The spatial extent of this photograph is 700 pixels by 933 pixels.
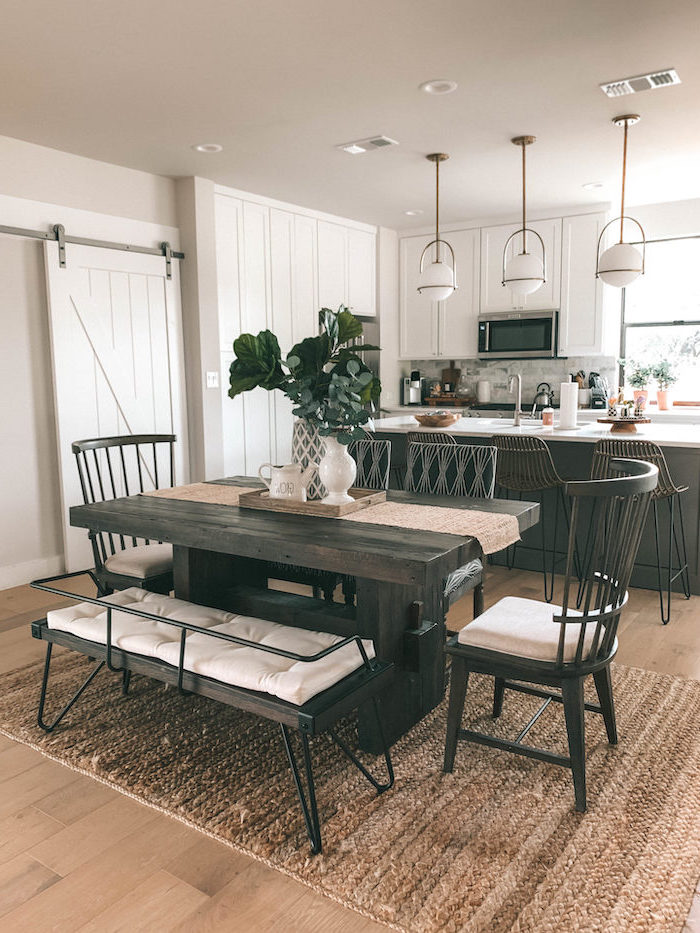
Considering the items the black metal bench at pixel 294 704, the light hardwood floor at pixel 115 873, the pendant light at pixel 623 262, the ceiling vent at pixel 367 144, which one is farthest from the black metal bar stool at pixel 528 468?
the light hardwood floor at pixel 115 873

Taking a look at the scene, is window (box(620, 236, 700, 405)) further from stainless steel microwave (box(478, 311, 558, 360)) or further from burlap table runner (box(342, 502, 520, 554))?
burlap table runner (box(342, 502, 520, 554))

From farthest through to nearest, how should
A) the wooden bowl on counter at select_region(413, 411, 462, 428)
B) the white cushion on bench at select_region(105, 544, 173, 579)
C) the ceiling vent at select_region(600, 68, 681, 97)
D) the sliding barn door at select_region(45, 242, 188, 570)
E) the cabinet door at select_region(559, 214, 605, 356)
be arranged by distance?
the cabinet door at select_region(559, 214, 605, 356) → the wooden bowl on counter at select_region(413, 411, 462, 428) → the sliding barn door at select_region(45, 242, 188, 570) → the ceiling vent at select_region(600, 68, 681, 97) → the white cushion on bench at select_region(105, 544, 173, 579)

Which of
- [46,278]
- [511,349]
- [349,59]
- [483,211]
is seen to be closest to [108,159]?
[46,278]

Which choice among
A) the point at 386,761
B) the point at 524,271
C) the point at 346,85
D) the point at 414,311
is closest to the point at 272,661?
the point at 386,761

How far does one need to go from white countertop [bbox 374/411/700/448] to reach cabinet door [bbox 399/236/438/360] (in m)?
1.96

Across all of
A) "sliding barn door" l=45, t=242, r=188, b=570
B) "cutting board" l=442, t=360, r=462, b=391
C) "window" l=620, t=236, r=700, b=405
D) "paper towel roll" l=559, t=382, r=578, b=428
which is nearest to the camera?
"sliding barn door" l=45, t=242, r=188, b=570

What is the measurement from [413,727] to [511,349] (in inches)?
178

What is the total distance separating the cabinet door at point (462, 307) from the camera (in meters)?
6.47

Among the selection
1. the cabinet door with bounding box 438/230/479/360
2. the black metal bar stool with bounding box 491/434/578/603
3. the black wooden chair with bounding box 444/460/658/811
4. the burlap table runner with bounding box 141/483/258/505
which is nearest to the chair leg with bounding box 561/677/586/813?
the black wooden chair with bounding box 444/460/658/811

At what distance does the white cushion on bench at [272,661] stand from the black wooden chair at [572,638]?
1.06ft

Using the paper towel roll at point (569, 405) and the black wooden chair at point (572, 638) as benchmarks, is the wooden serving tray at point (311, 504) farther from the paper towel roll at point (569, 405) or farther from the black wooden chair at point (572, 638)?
the paper towel roll at point (569, 405)

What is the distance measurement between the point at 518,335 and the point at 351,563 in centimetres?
472

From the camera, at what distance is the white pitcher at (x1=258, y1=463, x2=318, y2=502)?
262 cm

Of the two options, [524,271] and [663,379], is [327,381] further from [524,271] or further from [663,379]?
[663,379]
